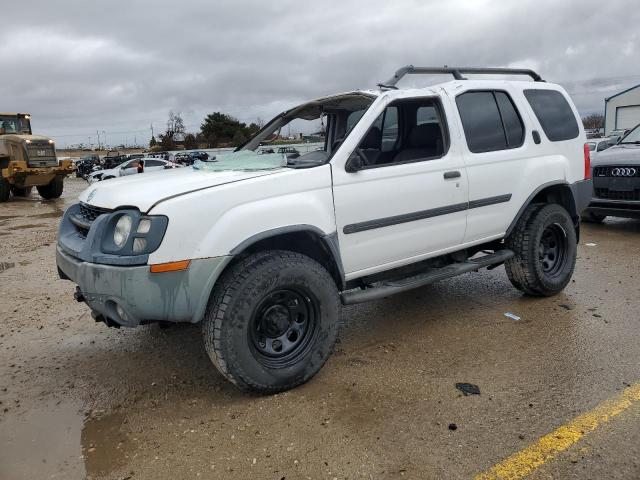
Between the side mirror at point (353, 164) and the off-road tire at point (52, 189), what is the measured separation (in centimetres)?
1900

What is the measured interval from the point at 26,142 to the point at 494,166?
18633 millimetres

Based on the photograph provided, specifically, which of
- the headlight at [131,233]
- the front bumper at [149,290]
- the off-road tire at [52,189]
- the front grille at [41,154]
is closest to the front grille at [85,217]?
the headlight at [131,233]

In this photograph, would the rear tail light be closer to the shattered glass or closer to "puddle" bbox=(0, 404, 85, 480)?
the shattered glass

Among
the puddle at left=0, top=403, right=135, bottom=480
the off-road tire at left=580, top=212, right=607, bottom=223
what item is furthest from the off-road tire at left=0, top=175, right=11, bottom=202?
the off-road tire at left=580, top=212, right=607, bottom=223

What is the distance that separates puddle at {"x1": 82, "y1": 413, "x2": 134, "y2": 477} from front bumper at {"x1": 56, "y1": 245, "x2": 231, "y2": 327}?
619 mm

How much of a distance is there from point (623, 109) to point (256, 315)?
46116 millimetres

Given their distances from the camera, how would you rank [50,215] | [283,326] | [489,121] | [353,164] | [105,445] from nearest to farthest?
1. [105,445]
2. [283,326]
3. [353,164]
4. [489,121]
5. [50,215]

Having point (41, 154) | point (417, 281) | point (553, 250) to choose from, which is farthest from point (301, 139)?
point (41, 154)

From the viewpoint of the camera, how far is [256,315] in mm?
3184

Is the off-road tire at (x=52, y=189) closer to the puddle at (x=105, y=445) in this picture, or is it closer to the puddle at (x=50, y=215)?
the puddle at (x=50, y=215)

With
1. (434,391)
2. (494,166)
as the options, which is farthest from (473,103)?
(434,391)

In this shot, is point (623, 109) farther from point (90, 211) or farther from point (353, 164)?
point (90, 211)

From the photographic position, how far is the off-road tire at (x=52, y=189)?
64.3ft

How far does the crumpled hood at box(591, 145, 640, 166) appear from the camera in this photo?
754 centimetres
